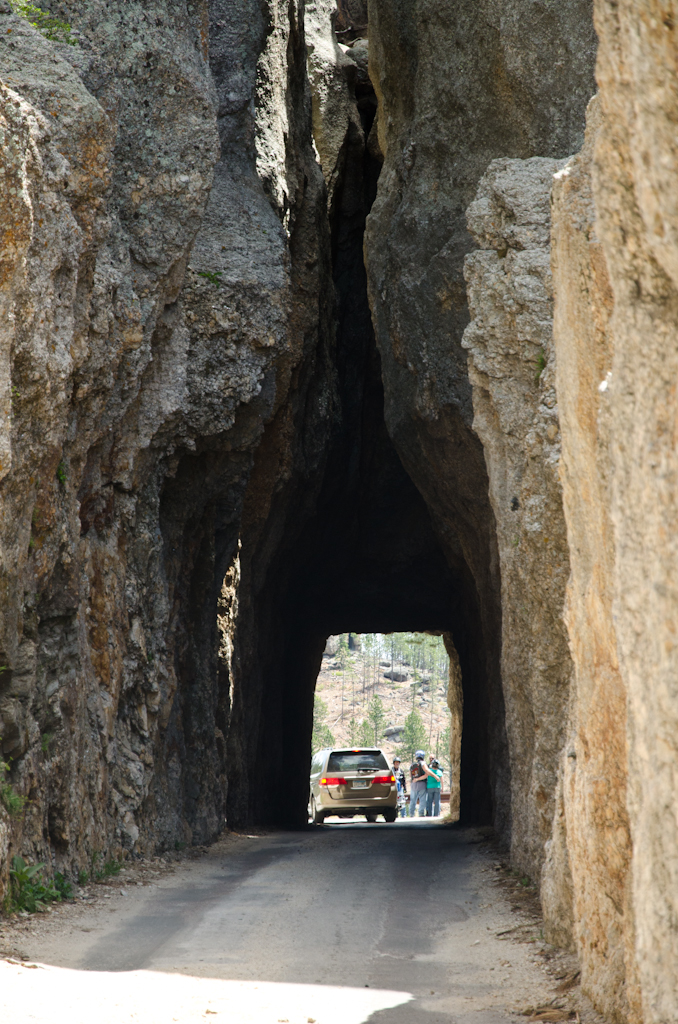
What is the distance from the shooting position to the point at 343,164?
17375 millimetres

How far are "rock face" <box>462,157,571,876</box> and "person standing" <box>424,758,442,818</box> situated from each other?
14481mm

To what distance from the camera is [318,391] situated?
51.9 feet

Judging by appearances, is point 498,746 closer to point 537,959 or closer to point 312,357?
point 312,357

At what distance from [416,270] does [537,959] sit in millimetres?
9941

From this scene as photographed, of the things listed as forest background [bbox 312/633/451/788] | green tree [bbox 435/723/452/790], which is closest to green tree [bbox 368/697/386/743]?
forest background [bbox 312/633/451/788]

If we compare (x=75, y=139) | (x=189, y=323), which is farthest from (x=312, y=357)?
(x=75, y=139)

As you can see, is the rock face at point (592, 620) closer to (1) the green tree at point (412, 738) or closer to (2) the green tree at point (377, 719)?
(1) the green tree at point (412, 738)

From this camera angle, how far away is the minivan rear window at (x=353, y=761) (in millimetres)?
18953

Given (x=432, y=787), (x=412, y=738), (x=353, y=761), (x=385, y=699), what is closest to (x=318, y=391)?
(x=353, y=761)

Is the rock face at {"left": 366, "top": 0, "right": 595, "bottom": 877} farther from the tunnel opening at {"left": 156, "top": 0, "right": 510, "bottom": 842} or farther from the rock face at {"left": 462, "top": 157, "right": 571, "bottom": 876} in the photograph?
the rock face at {"left": 462, "top": 157, "right": 571, "bottom": 876}

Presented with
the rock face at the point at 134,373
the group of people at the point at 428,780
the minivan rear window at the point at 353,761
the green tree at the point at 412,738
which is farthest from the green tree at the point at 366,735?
the rock face at the point at 134,373

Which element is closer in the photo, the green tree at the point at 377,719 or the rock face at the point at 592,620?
the rock face at the point at 592,620

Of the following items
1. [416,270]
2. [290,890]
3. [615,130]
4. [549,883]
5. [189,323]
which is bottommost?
[290,890]

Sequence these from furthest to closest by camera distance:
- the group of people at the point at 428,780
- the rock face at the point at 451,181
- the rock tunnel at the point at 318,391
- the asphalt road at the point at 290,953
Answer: the group of people at the point at 428,780 < the rock face at the point at 451,181 < the asphalt road at the point at 290,953 < the rock tunnel at the point at 318,391
